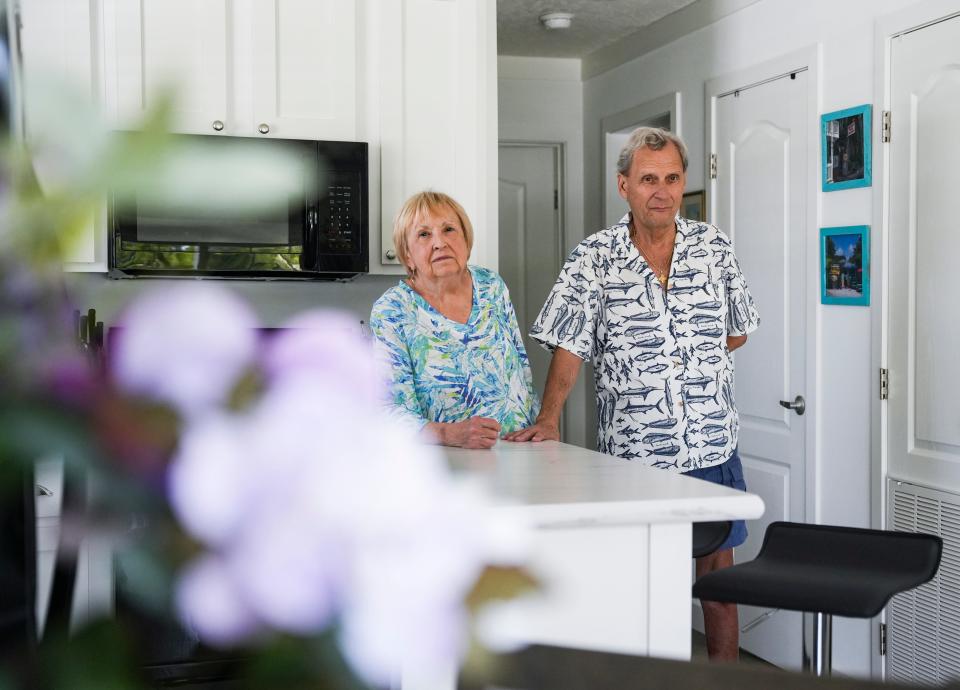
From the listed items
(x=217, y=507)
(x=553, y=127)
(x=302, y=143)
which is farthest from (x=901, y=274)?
(x=217, y=507)

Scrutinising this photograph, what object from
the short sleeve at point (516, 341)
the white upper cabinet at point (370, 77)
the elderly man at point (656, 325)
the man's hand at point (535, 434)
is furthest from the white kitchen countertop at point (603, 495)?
the white upper cabinet at point (370, 77)

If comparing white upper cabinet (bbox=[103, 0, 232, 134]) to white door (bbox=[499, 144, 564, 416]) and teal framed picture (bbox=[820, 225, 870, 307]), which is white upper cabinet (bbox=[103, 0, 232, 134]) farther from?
white door (bbox=[499, 144, 564, 416])

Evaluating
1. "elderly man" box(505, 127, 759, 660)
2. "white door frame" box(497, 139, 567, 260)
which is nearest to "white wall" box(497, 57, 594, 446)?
"white door frame" box(497, 139, 567, 260)

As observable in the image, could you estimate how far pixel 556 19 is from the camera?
4.38 metres

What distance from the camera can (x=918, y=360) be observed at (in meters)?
3.11

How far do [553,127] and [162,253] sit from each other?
9.02ft

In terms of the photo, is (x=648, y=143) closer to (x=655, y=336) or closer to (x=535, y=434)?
(x=655, y=336)

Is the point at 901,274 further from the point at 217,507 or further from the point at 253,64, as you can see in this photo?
the point at 217,507

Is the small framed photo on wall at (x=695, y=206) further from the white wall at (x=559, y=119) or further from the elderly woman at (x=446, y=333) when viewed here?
the elderly woman at (x=446, y=333)

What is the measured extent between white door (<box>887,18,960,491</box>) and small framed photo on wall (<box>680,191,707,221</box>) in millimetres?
1111

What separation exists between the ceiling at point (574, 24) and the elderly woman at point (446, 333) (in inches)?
85.7

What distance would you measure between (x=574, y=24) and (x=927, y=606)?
2.75 metres

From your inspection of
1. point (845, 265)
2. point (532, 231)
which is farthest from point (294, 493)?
point (532, 231)

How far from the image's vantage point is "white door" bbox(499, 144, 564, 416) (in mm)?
5301
